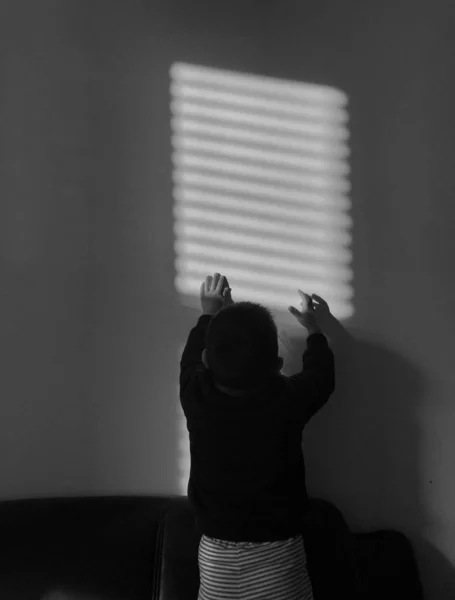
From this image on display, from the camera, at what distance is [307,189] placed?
50.4 inches

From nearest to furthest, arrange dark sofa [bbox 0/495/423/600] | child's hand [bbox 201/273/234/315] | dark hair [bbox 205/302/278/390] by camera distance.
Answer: dark hair [bbox 205/302/278/390] → dark sofa [bbox 0/495/423/600] → child's hand [bbox 201/273/234/315]

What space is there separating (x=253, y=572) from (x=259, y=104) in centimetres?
101

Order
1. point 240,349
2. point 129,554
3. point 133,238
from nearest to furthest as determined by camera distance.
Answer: point 240,349 → point 129,554 → point 133,238

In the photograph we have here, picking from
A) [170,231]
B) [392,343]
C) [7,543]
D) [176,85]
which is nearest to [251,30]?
[176,85]

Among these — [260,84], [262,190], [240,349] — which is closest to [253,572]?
[240,349]

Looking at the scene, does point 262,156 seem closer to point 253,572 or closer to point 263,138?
point 263,138

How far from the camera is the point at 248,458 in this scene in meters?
1.00

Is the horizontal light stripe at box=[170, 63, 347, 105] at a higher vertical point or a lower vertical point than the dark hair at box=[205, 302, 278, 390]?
higher

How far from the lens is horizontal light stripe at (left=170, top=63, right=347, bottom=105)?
125cm

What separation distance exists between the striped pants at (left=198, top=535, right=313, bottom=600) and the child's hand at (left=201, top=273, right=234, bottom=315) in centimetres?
48

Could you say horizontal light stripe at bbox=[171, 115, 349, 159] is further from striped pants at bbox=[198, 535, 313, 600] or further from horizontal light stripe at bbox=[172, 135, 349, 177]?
striped pants at bbox=[198, 535, 313, 600]

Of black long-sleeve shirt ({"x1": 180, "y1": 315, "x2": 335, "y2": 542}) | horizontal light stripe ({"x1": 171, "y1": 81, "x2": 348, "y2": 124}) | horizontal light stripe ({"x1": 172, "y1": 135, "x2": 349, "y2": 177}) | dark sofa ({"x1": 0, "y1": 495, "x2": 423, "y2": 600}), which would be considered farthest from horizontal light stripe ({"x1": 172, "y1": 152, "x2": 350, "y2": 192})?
dark sofa ({"x1": 0, "y1": 495, "x2": 423, "y2": 600})

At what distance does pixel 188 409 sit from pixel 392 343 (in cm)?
55

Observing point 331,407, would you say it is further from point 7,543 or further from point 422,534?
point 7,543
